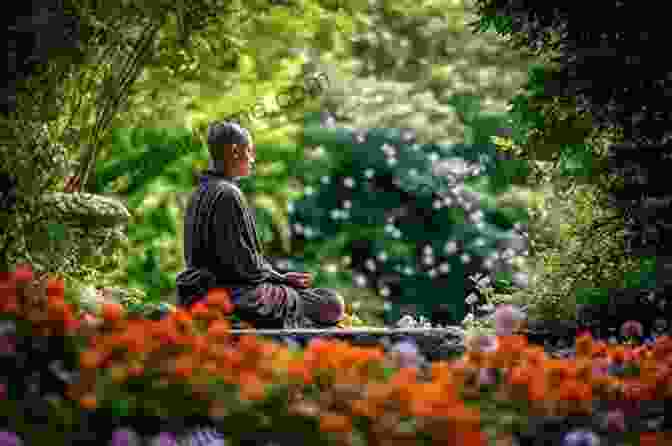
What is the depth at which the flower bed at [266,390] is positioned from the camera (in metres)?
3.62

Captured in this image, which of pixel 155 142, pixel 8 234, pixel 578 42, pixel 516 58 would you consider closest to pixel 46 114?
pixel 8 234

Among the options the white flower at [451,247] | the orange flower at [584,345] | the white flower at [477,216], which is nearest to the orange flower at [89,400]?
the orange flower at [584,345]

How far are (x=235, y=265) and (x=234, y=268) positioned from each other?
0.06 ft

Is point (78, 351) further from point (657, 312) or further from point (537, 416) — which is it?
point (657, 312)

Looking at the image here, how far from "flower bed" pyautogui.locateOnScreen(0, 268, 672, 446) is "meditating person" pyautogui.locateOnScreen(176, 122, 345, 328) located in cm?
199

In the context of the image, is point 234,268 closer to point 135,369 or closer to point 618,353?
point 618,353

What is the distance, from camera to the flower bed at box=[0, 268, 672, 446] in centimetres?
362

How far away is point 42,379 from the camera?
4.12 meters

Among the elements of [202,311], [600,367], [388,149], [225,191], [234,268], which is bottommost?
[388,149]

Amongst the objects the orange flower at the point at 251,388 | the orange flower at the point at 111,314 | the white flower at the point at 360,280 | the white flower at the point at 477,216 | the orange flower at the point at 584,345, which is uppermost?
the orange flower at the point at 111,314

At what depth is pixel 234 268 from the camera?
20.9 ft

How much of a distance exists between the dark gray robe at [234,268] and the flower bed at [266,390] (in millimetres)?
1991

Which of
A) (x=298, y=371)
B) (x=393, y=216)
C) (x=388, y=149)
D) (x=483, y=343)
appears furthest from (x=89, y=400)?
(x=393, y=216)

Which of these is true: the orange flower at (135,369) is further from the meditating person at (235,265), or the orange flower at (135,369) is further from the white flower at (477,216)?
the white flower at (477,216)
